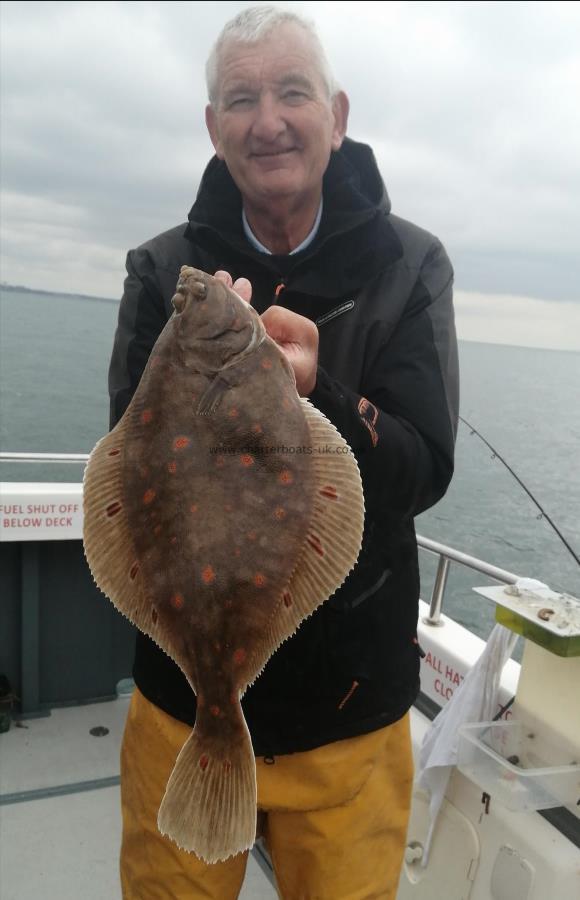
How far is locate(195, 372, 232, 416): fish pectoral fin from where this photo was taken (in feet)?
5.22

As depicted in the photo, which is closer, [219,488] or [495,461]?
[219,488]

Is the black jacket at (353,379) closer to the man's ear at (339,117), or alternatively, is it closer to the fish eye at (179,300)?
the man's ear at (339,117)

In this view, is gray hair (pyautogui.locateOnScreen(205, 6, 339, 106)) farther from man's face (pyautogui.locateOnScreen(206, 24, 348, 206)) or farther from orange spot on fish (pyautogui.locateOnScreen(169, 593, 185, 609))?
orange spot on fish (pyautogui.locateOnScreen(169, 593, 185, 609))

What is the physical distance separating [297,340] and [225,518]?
43 centimetres

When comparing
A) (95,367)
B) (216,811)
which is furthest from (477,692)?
(95,367)

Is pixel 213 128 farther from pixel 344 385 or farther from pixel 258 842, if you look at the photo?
pixel 258 842

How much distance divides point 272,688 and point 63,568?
10.3ft

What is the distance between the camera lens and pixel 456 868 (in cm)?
278

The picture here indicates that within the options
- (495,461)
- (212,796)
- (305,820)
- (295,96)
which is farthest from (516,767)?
(495,461)

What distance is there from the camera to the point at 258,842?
3.58 meters

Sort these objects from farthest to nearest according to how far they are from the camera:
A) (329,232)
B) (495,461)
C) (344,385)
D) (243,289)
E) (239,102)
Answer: (495,461) < (329,232) < (239,102) < (344,385) < (243,289)

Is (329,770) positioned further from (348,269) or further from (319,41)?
(319,41)

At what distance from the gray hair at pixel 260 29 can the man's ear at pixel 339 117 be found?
104 millimetres

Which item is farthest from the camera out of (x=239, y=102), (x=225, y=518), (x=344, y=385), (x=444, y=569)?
(x=444, y=569)
